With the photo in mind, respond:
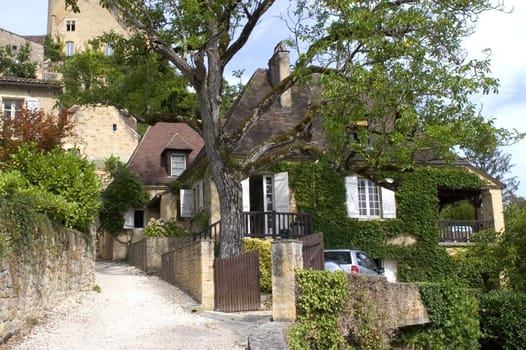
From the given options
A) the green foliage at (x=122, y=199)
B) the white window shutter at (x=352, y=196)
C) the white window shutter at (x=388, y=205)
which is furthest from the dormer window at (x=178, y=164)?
the white window shutter at (x=388, y=205)

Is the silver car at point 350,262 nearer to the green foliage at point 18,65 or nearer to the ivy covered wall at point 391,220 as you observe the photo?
the ivy covered wall at point 391,220

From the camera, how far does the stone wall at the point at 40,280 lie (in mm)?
9000

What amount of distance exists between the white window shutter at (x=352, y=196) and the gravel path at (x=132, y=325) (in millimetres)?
8601

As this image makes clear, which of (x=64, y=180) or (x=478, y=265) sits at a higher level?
(x=64, y=180)

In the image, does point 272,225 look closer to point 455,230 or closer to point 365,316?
point 455,230

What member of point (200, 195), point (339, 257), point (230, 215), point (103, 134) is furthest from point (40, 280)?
point (103, 134)

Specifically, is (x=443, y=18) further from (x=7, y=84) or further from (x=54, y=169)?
(x=7, y=84)

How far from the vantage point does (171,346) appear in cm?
988

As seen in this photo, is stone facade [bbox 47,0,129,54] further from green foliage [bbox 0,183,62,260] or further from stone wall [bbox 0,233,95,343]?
green foliage [bbox 0,183,62,260]

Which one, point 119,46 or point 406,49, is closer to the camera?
point 406,49

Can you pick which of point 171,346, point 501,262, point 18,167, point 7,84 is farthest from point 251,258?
point 7,84

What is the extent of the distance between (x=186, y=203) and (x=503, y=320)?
533 inches

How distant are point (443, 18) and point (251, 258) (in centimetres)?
815

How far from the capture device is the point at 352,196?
880 inches
